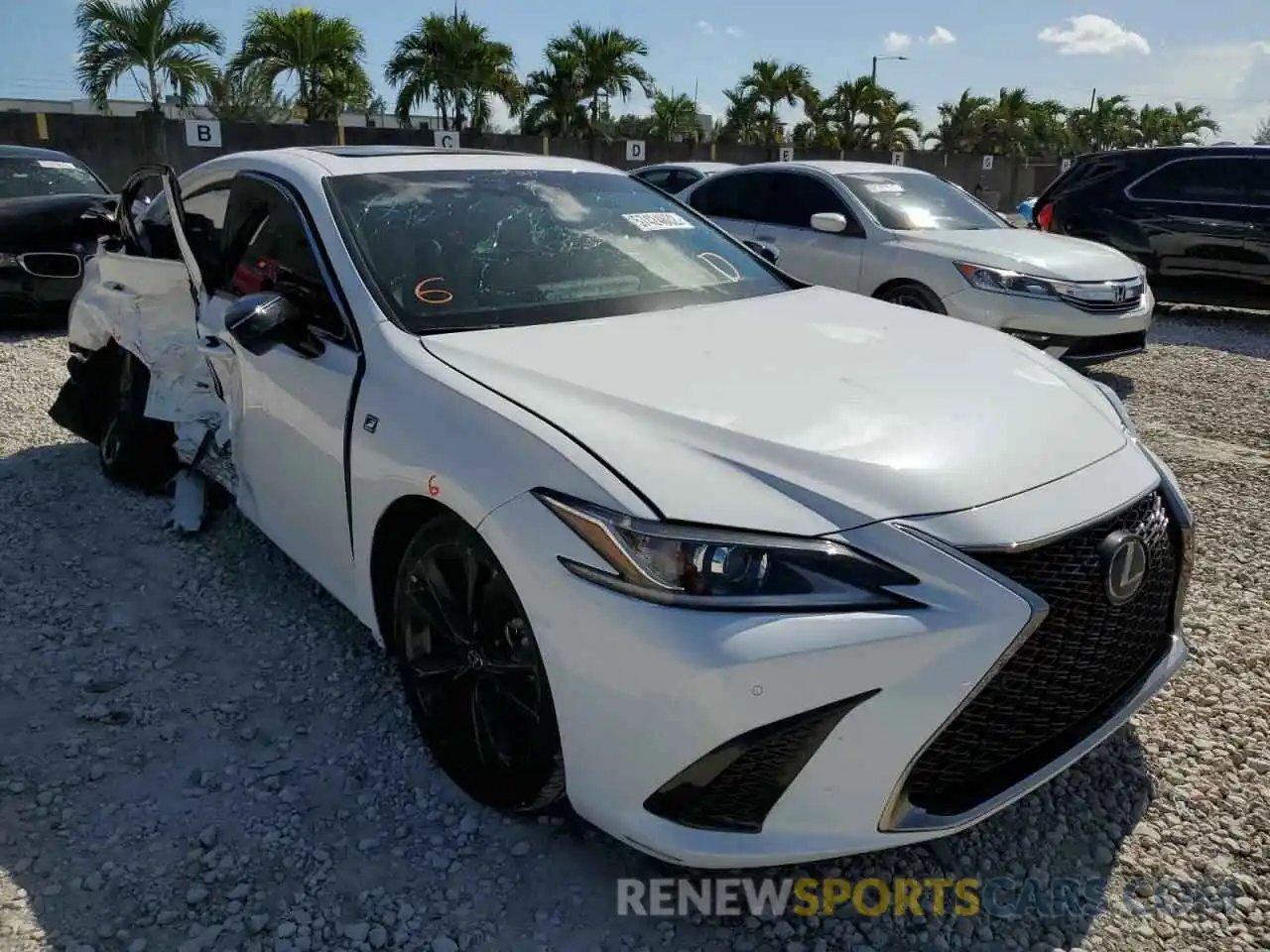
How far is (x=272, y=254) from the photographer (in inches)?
133

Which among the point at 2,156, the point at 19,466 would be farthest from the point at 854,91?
the point at 19,466

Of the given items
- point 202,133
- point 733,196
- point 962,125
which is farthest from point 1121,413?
point 962,125

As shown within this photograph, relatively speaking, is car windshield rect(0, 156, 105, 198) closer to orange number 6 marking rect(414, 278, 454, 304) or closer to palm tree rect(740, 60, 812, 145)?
orange number 6 marking rect(414, 278, 454, 304)

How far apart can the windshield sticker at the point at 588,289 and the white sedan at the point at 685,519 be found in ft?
0.05

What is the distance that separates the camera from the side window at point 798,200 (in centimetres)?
772

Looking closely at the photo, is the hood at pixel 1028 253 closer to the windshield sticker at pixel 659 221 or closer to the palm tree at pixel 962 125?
the windshield sticker at pixel 659 221

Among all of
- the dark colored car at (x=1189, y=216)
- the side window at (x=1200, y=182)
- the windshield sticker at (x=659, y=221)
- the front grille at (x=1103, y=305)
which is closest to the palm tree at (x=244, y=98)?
the dark colored car at (x=1189, y=216)

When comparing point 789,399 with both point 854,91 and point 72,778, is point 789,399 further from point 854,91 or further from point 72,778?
point 854,91

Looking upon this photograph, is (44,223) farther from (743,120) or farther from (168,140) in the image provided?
(743,120)

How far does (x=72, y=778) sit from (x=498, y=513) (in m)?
1.53

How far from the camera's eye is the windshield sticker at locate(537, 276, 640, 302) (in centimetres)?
307

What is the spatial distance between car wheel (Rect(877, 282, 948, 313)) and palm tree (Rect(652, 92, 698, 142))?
81.6 ft

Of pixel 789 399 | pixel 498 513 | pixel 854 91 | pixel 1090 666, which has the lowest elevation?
pixel 1090 666

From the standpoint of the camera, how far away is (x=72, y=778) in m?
2.70
